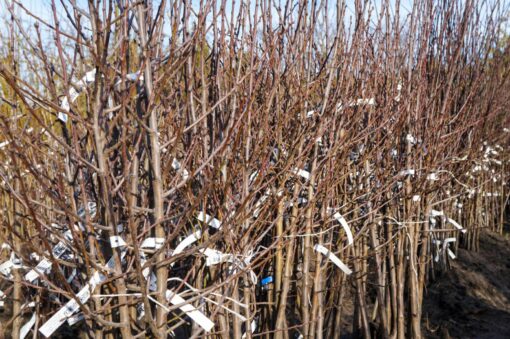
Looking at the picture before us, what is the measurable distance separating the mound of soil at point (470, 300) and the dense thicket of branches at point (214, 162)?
2.94 feet

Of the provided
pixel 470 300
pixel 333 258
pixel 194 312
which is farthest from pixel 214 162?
pixel 470 300

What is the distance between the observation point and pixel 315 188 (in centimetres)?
287

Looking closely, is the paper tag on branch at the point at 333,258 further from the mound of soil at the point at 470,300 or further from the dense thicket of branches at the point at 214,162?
the mound of soil at the point at 470,300

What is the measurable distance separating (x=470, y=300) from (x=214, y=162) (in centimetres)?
414

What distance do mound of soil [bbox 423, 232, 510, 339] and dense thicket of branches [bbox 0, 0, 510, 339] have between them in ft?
2.94

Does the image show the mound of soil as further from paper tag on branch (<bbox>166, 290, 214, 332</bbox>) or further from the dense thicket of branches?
paper tag on branch (<bbox>166, 290, 214, 332</bbox>)

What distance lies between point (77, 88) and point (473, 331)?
4.10 meters

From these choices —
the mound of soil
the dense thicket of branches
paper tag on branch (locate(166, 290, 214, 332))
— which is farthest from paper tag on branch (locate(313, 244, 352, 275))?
the mound of soil

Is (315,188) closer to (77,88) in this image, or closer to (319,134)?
(319,134)

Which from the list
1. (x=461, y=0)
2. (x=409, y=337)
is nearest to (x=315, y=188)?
(x=409, y=337)

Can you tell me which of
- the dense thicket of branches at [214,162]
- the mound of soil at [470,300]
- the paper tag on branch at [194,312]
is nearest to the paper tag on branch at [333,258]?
the dense thicket of branches at [214,162]

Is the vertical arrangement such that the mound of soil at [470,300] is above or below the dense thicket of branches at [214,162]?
below

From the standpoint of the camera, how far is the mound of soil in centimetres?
492

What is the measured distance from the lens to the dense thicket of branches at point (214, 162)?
5.91ft
